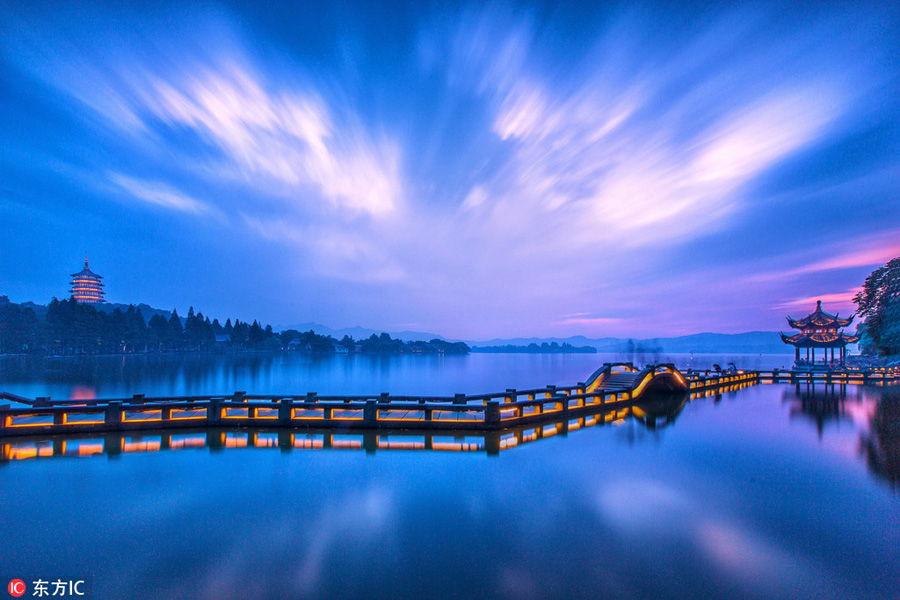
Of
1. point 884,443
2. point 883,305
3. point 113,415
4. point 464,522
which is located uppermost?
point 883,305

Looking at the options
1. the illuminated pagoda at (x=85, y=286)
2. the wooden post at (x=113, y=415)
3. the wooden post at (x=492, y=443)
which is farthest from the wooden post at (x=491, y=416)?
the illuminated pagoda at (x=85, y=286)

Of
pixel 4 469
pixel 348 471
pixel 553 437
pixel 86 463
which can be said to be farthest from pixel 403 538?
pixel 4 469

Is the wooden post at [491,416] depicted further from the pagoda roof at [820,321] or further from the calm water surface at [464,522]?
the pagoda roof at [820,321]

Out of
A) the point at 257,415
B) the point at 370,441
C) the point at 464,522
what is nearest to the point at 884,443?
the point at 464,522

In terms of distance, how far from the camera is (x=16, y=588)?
5.29 meters

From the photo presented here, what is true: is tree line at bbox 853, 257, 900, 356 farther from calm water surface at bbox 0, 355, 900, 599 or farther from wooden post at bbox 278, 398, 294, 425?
wooden post at bbox 278, 398, 294, 425

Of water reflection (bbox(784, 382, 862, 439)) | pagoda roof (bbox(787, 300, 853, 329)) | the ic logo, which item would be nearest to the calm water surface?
the ic logo

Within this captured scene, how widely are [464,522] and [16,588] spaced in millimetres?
6884

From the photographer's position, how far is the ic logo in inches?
205

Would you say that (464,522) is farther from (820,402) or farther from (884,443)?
(820,402)

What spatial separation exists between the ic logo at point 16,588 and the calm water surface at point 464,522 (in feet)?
0.89

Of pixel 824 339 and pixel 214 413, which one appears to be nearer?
pixel 214 413

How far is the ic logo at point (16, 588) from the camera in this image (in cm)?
521

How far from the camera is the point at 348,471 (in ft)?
33.6
